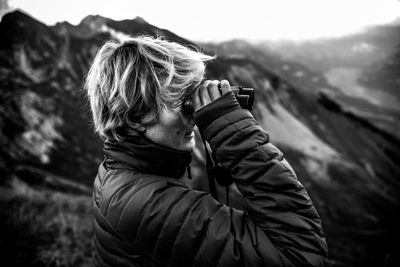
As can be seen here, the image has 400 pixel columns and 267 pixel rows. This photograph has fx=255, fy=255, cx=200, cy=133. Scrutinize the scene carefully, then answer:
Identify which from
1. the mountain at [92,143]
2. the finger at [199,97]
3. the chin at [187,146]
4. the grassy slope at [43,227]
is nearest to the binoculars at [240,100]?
the finger at [199,97]

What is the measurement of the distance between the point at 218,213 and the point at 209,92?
1.75 feet

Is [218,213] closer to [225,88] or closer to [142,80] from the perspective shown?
[225,88]

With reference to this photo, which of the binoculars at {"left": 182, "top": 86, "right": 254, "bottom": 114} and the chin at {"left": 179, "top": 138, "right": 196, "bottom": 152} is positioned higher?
the binoculars at {"left": 182, "top": 86, "right": 254, "bottom": 114}

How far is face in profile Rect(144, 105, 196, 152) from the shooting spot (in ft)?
4.05

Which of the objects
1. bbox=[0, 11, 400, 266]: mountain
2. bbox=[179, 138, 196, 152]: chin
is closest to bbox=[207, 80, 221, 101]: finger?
bbox=[179, 138, 196, 152]: chin

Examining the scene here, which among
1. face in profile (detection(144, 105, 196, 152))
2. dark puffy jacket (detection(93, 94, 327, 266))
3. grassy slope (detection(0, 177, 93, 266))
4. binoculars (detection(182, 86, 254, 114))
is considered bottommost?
grassy slope (detection(0, 177, 93, 266))

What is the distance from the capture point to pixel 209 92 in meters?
1.18

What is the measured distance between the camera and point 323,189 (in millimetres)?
4844

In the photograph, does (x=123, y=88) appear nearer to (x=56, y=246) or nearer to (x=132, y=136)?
(x=132, y=136)

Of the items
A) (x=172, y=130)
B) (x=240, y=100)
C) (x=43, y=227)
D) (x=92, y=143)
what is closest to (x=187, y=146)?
(x=172, y=130)

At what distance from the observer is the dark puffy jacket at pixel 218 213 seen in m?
0.98

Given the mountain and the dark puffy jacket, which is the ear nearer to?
the dark puffy jacket

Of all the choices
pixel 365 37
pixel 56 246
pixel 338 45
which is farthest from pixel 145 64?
pixel 338 45

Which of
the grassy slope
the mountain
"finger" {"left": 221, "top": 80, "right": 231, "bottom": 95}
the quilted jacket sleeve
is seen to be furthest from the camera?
the mountain
